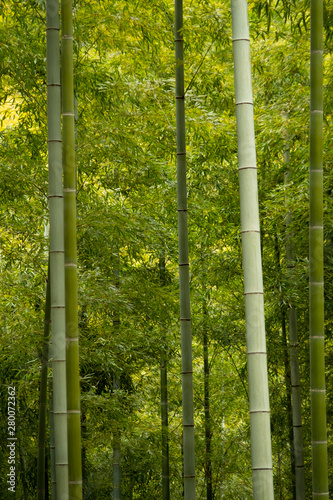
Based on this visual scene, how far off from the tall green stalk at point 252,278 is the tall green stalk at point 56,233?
3.43ft

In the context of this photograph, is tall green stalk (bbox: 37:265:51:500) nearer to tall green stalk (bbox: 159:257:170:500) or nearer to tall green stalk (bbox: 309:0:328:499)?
tall green stalk (bbox: 309:0:328:499)

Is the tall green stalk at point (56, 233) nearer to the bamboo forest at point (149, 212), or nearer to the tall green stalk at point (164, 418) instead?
the bamboo forest at point (149, 212)

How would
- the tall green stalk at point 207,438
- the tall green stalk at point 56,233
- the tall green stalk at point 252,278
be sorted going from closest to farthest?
the tall green stalk at point 252,278 < the tall green stalk at point 56,233 < the tall green stalk at point 207,438

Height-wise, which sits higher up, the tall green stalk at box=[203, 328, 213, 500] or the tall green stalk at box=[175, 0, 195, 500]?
the tall green stalk at box=[175, 0, 195, 500]

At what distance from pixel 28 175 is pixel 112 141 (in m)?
0.70

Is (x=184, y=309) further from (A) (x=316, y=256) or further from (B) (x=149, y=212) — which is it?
(B) (x=149, y=212)

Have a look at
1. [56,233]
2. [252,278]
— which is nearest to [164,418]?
[56,233]

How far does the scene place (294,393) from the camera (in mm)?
6105

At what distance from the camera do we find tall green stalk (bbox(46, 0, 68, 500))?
3.08m

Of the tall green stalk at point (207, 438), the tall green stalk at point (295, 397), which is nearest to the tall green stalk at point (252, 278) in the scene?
the tall green stalk at point (295, 397)

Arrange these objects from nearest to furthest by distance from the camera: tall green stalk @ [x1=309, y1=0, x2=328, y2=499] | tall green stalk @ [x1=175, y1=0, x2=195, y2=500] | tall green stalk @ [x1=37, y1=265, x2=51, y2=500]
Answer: tall green stalk @ [x1=309, y1=0, x2=328, y2=499] → tall green stalk @ [x1=175, y1=0, x2=195, y2=500] → tall green stalk @ [x1=37, y1=265, x2=51, y2=500]

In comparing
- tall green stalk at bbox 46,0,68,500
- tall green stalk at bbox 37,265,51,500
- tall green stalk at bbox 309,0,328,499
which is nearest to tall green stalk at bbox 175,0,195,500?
tall green stalk at bbox 46,0,68,500

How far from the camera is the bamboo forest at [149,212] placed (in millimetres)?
2738

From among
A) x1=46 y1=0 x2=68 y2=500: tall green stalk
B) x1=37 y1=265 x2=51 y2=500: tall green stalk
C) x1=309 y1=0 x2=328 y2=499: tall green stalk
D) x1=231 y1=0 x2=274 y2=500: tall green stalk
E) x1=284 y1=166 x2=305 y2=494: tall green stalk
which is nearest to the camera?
x1=231 y1=0 x2=274 y2=500: tall green stalk
